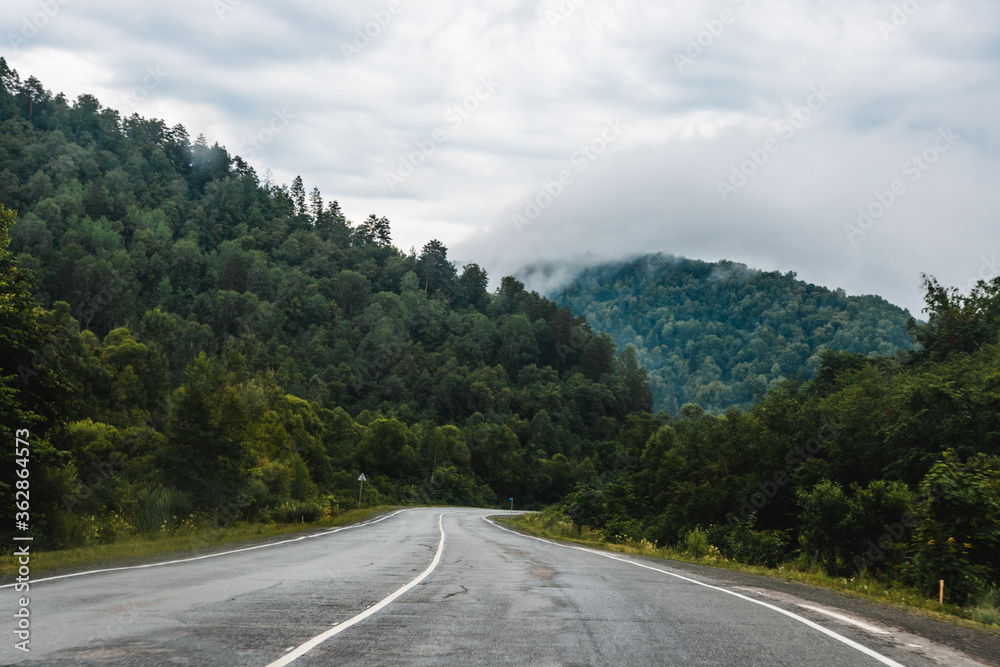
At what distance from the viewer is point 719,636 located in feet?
23.0

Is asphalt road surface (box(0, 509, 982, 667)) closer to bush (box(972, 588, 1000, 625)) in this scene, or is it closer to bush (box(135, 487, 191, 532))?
bush (box(972, 588, 1000, 625))

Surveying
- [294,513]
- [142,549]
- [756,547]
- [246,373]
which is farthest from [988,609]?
[246,373]

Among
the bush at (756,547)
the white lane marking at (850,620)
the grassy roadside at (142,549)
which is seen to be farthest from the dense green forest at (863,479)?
the grassy roadside at (142,549)

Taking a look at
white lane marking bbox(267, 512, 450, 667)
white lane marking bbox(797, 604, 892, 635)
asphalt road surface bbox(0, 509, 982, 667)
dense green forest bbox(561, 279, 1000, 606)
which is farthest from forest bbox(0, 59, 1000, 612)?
white lane marking bbox(267, 512, 450, 667)

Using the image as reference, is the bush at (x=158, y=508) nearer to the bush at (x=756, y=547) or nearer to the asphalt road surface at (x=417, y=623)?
the asphalt road surface at (x=417, y=623)

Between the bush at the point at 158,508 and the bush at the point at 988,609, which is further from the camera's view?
the bush at the point at 158,508

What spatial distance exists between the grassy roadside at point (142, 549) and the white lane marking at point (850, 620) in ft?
36.7

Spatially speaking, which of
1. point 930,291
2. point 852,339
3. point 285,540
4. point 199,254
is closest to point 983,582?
point 285,540

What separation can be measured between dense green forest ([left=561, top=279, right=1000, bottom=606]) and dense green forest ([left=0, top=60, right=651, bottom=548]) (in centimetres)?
1882

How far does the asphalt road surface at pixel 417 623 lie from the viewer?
566cm

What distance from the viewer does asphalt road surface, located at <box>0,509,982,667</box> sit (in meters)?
5.66

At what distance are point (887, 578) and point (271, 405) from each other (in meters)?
51.8

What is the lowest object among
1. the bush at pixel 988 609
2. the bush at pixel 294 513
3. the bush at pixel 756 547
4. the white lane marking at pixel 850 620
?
the bush at pixel 294 513

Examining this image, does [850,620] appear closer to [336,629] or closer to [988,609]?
[988,609]
